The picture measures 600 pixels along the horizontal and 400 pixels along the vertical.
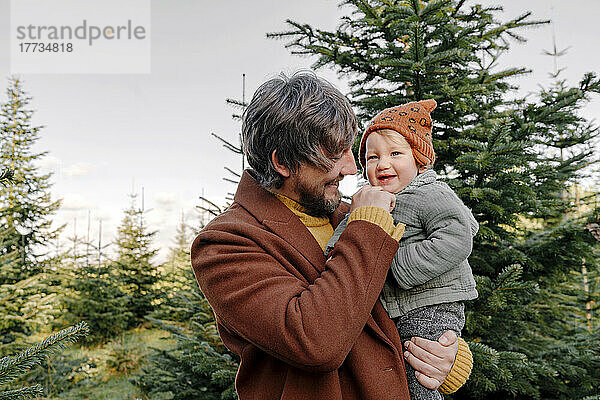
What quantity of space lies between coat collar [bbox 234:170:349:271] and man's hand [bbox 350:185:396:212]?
0.57 feet

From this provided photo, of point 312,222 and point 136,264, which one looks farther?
point 136,264

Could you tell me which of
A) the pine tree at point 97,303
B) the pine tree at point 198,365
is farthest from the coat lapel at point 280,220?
the pine tree at point 97,303

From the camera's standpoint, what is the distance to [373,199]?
4.62ft

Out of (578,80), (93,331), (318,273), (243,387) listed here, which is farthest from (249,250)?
(93,331)

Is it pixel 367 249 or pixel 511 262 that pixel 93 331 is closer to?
pixel 511 262

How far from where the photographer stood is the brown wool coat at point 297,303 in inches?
45.8

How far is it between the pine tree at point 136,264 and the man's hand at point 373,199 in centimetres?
1034

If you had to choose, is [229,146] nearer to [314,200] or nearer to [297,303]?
[314,200]

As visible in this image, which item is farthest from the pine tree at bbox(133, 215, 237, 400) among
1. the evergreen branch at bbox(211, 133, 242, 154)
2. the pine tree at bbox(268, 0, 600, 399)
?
the pine tree at bbox(268, 0, 600, 399)

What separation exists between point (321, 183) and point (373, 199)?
18 centimetres

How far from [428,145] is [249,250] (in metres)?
0.80

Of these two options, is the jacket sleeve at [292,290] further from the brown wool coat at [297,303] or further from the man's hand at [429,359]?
the man's hand at [429,359]

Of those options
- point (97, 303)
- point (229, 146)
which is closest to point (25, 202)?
point (97, 303)

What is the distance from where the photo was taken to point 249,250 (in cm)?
133
